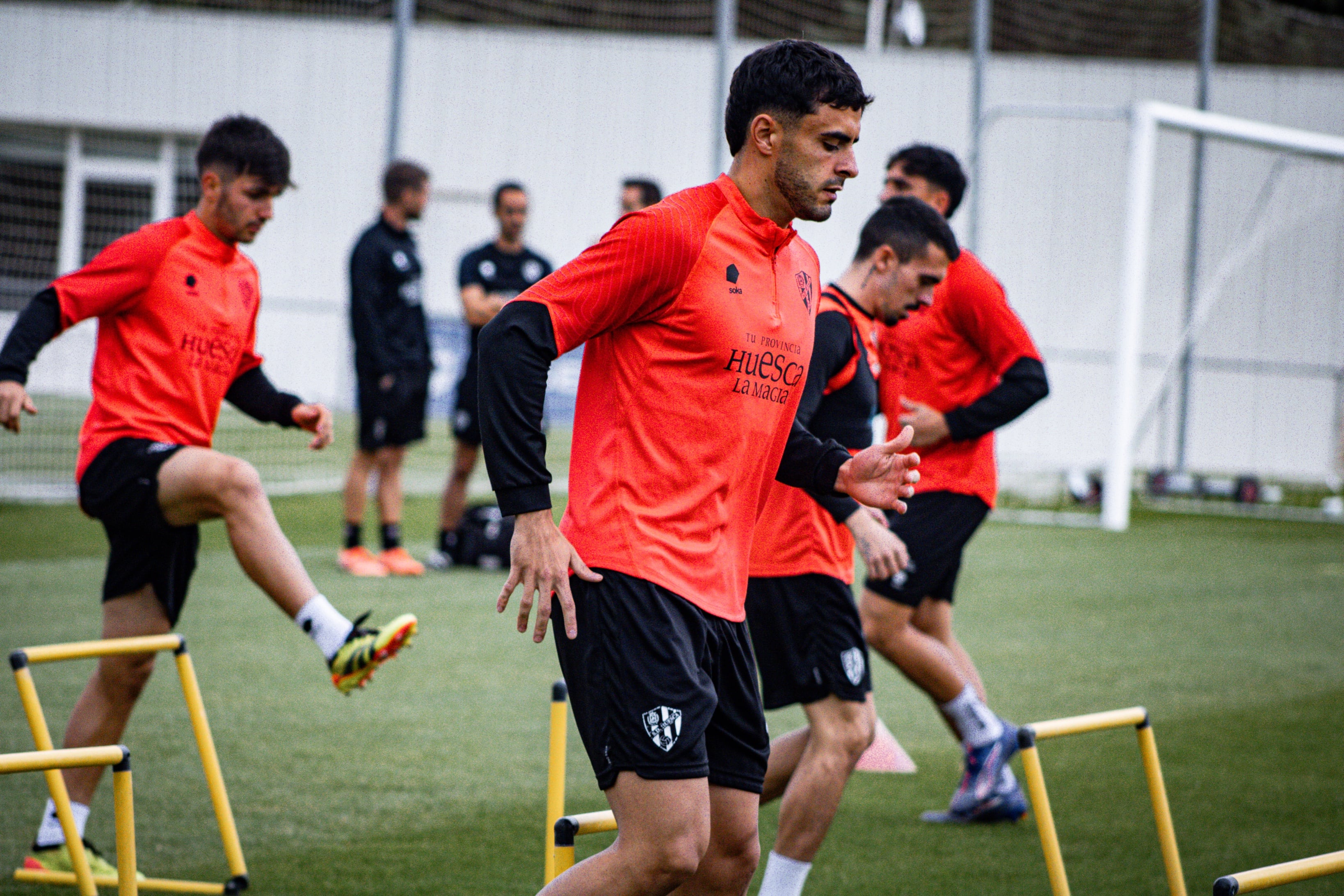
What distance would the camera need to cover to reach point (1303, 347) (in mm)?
18562

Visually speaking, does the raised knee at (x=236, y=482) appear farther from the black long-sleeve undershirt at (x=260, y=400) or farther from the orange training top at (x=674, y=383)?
the orange training top at (x=674, y=383)

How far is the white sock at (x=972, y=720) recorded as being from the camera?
5199 millimetres

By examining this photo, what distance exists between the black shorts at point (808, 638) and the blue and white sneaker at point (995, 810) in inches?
51.2

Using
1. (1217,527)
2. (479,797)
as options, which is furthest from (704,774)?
(1217,527)

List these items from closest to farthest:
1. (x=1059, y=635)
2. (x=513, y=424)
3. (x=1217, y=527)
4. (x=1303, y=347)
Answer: (x=513, y=424)
(x=1059, y=635)
(x=1217, y=527)
(x=1303, y=347)

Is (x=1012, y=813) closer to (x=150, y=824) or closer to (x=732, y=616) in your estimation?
(x=732, y=616)

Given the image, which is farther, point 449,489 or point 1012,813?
point 449,489

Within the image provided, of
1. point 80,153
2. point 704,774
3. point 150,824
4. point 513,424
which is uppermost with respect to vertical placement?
point 80,153

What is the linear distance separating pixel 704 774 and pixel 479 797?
8.52ft

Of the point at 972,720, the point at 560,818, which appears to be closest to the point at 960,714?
the point at 972,720

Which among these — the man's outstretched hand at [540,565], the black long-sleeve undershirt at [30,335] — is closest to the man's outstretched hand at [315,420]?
the black long-sleeve undershirt at [30,335]

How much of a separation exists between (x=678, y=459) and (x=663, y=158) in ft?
61.3

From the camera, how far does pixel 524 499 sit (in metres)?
2.72

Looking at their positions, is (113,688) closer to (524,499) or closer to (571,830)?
(571,830)
